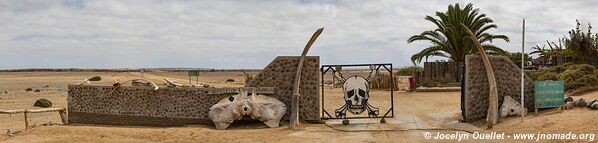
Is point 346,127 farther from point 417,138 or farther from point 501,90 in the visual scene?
point 501,90

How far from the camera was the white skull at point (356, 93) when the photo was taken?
46.4 ft

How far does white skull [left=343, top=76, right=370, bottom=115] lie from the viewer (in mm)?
14133

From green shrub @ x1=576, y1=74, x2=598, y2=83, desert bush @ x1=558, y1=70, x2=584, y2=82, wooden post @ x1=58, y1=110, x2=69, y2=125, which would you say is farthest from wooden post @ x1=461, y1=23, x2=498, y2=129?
wooden post @ x1=58, y1=110, x2=69, y2=125

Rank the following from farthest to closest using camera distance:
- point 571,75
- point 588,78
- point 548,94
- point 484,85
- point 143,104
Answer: point 571,75, point 588,78, point 143,104, point 484,85, point 548,94

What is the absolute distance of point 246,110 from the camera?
13336mm

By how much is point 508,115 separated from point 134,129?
937 centimetres

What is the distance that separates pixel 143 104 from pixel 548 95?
10.5m

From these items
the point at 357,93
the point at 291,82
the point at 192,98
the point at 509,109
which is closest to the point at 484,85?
the point at 509,109

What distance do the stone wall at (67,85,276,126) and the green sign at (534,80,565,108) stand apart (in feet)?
21.8

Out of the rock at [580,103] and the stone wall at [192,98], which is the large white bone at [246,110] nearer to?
the stone wall at [192,98]

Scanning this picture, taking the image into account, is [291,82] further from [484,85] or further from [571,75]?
[571,75]

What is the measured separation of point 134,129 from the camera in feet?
44.5

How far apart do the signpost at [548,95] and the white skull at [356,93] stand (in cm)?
419

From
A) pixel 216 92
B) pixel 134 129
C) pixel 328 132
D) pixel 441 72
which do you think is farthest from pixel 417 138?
pixel 441 72
